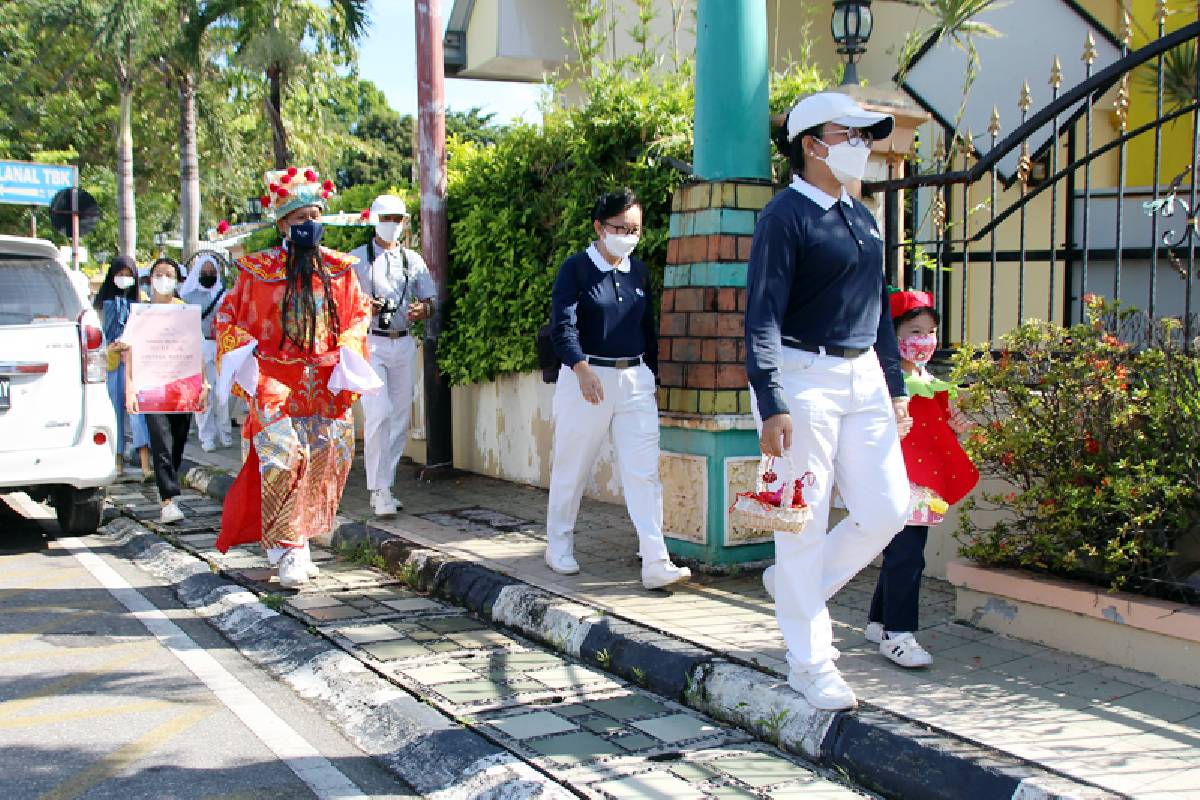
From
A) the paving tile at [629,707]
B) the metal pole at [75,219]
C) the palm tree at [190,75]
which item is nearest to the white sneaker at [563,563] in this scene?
the paving tile at [629,707]

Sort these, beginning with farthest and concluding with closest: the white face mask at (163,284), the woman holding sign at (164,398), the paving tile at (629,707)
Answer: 1. the white face mask at (163,284)
2. the woman holding sign at (164,398)
3. the paving tile at (629,707)

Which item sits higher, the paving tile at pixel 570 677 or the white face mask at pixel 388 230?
the white face mask at pixel 388 230

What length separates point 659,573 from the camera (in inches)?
220

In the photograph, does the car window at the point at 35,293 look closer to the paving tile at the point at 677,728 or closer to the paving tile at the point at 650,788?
the paving tile at the point at 677,728

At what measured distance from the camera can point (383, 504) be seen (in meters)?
7.86

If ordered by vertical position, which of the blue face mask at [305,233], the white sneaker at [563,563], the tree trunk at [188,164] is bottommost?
the white sneaker at [563,563]

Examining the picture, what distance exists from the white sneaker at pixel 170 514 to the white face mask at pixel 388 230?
243 centimetres

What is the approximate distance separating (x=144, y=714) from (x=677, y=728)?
2037 millimetres

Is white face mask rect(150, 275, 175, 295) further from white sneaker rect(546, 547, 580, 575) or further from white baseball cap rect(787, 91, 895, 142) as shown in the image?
white baseball cap rect(787, 91, 895, 142)

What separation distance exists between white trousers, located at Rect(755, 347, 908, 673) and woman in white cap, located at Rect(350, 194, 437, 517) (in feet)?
14.2

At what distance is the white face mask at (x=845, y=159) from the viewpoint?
402 centimetres

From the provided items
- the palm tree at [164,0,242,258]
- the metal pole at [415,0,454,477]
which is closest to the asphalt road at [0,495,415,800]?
the metal pole at [415,0,454,477]

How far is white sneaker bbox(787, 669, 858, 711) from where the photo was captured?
3.94 metres

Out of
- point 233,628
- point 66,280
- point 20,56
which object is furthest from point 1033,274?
point 20,56
